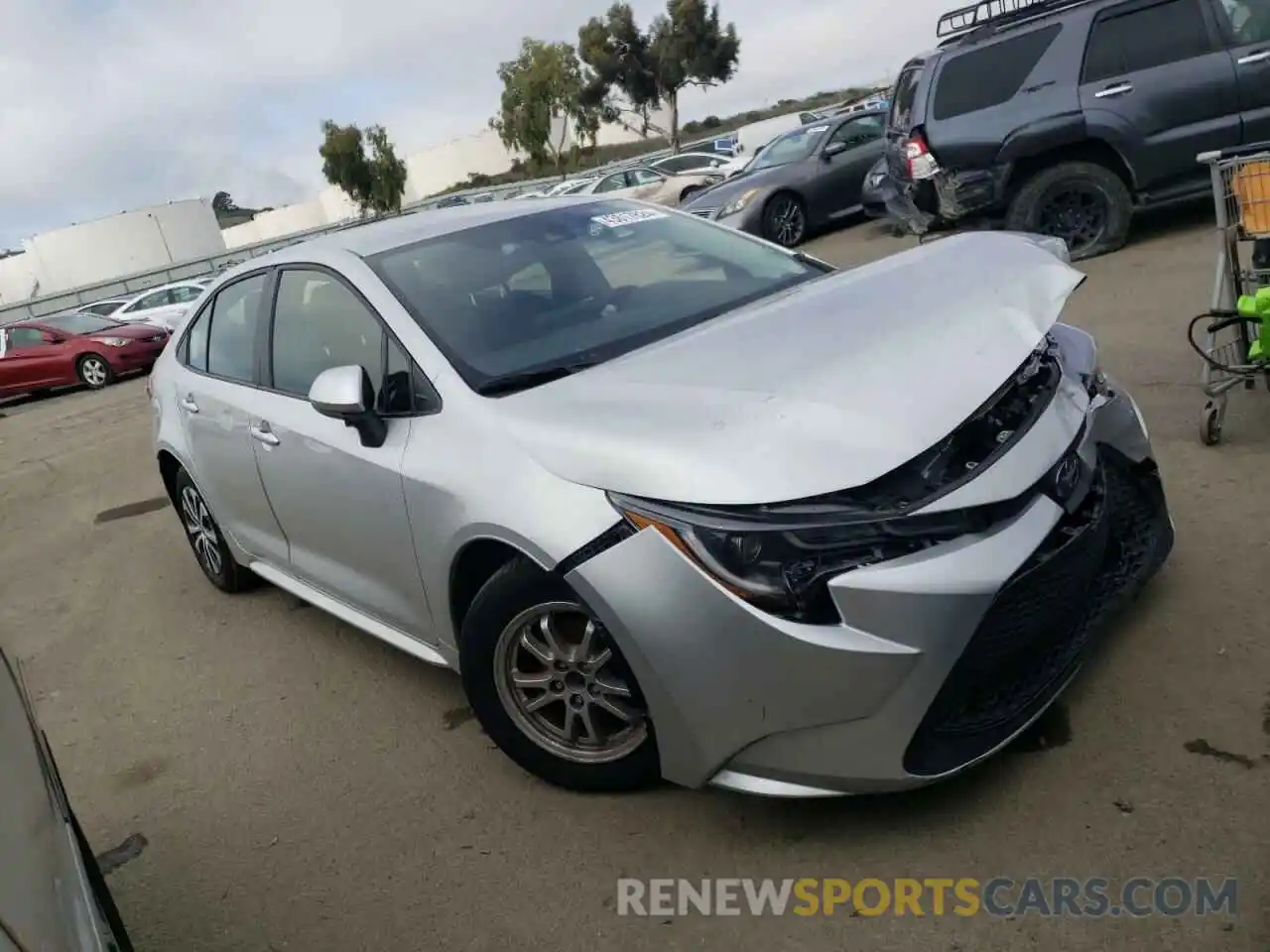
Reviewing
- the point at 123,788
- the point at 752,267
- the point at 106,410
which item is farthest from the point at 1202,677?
the point at 106,410

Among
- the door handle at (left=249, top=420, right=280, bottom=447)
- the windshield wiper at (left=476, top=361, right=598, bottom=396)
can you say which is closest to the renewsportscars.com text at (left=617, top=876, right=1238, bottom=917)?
the windshield wiper at (left=476, top=361, right=598, bottom=396)

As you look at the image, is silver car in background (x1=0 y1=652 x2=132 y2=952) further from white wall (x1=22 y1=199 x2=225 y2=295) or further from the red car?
white wall (x1=22 y1=199 x2=225 y2=295)

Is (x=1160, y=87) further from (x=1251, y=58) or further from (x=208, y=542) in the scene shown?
(x=208, y=542)

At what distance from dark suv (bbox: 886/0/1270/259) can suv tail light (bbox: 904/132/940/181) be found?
1cm

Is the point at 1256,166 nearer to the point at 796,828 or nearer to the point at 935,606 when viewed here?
the point at 935,606

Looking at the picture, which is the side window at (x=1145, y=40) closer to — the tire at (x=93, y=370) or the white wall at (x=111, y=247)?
the tire at (x=93, y=370)

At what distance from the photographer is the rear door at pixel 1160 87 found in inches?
305

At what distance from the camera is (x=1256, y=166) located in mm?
4176

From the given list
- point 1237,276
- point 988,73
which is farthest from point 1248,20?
point 1237,276

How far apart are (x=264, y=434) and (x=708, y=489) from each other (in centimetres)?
218

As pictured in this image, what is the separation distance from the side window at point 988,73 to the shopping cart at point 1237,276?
392cm

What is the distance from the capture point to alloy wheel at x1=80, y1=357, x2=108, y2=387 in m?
17.0

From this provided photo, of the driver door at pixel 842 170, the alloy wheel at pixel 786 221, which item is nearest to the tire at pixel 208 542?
the alloy wheel at pixel 786 221

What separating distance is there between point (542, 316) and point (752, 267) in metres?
0.91
